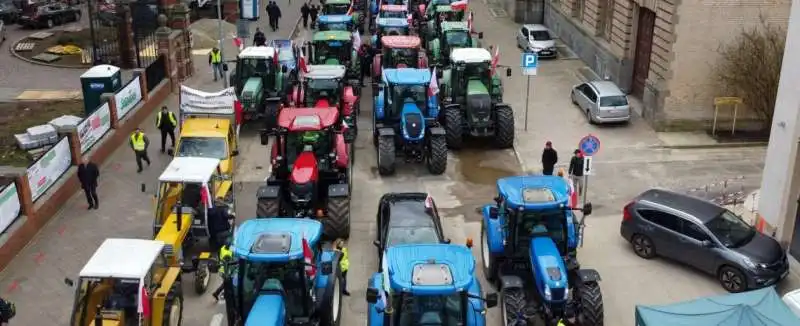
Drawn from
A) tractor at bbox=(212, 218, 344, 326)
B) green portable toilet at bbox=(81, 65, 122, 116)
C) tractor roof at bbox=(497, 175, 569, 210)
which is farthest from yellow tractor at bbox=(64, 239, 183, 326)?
green portable toilet at bbox=(81, 65, 122, 116)

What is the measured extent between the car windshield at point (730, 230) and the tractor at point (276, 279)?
7.73 metres

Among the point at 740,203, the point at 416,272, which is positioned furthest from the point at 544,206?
the point at 740,203

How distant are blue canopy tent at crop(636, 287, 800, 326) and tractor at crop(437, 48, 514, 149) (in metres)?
10.7

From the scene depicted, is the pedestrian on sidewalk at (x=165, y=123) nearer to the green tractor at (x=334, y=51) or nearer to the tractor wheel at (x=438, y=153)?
the green tractor at (x=334, y=51)

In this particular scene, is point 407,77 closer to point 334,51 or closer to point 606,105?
point 334,51

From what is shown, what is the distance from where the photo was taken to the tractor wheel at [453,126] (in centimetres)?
2200

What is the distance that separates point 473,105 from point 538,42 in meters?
13.2

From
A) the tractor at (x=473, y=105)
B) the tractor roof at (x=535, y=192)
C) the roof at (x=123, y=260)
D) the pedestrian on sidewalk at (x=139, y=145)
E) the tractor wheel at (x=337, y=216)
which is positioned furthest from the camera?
the tractor at (x=473, y=105)

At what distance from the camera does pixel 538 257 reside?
13273 mm

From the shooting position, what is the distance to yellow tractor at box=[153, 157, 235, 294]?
15.2 m

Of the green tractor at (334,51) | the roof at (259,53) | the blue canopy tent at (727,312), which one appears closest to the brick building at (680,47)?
the green tractor at (334,51)

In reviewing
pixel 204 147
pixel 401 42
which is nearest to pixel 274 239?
pixel 204 147

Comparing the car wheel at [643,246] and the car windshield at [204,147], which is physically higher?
the car windshield at [204,147]

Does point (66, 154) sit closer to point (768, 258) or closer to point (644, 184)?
point (644, 184)
